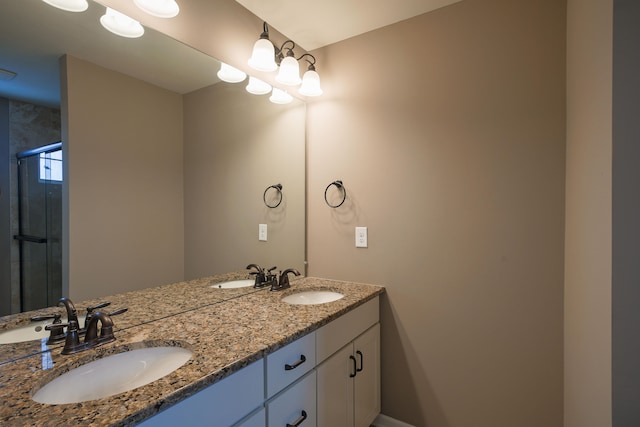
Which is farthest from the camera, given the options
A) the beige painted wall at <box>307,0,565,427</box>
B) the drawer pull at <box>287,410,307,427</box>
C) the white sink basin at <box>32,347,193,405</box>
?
the beige painted wall at <box>307,0,565,427</box>

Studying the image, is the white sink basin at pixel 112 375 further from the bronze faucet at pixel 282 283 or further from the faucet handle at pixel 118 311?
the bronze faucet at pixel 282 283

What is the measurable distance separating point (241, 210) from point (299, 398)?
105cm

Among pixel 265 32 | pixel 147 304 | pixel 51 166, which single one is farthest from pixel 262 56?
pixel 147 304

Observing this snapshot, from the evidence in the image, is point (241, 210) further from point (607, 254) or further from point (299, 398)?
point (607, 254)

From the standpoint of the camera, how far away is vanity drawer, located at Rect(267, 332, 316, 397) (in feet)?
3.62

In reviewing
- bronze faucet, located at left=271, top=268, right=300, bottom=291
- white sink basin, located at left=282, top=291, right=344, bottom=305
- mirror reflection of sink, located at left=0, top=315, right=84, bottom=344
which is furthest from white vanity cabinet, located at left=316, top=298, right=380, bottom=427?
mirror reflection of sink, located at left=0, top=315, right=84, bottom=344

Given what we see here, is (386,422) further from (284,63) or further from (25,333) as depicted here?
(284,63)

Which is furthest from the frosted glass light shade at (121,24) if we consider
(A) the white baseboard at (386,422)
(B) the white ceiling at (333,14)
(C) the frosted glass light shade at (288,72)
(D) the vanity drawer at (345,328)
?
(A) the white baseboard at (386,422)

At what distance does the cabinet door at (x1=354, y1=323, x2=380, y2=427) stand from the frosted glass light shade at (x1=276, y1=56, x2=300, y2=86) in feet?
5.13

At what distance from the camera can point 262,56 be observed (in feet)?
5.59

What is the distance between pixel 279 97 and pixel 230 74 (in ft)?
1.33

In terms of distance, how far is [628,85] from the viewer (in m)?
0.82

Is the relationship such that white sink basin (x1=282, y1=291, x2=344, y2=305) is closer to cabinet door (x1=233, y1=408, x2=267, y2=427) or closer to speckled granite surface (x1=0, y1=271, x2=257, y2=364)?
speckled granite surface (x1=0, y1=271, x2=257, y2=364)

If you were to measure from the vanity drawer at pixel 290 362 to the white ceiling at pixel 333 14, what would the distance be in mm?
1737
